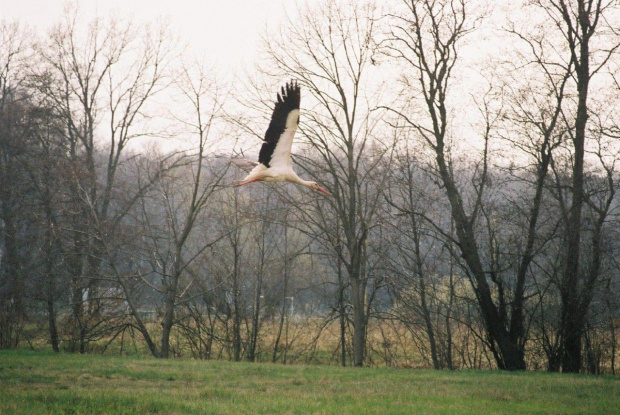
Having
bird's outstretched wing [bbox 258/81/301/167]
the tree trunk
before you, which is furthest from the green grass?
the tree trunk

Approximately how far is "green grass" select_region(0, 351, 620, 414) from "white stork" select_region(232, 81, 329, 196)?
3.63 metres

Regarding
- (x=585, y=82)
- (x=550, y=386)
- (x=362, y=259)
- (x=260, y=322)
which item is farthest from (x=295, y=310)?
(x=550, y=386)

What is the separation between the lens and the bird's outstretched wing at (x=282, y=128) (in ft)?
36.7

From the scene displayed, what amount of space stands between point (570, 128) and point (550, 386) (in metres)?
8.98

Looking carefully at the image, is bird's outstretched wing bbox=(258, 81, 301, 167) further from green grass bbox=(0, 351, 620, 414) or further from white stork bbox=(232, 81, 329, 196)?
green grass bbox=(0, 351, 620, 414)

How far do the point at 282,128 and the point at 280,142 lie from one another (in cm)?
25

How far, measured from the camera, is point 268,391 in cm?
1188

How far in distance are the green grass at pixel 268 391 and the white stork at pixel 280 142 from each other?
11.9 feet

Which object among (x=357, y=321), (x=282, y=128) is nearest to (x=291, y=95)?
(x=282, y=128)

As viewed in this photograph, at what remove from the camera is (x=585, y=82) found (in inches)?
795

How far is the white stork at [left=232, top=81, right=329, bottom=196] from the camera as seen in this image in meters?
11.2

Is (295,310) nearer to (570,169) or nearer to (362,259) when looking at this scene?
(362,259)

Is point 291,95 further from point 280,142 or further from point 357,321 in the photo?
point 357,321

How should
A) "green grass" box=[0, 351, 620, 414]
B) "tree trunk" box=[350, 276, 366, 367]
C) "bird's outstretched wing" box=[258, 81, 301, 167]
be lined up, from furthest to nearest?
1. "tree trunk" box=[350, 276, 366, 367]
2. "bird's outstretched wing" box=[258, 81, 301, 167]
3. "green grass" box=[0, 351, 620, 414]
